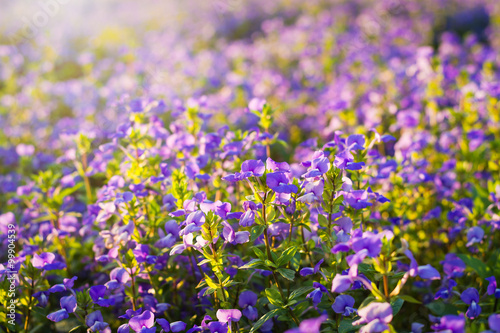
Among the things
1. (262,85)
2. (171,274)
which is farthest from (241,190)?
(262,85)

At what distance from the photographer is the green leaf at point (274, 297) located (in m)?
1.78

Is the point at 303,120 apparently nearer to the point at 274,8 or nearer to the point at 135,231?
the point at 135,231

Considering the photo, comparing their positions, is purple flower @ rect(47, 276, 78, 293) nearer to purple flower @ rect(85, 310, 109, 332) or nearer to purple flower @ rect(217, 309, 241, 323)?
purple flower @ rect(85, 310, 109, 332)

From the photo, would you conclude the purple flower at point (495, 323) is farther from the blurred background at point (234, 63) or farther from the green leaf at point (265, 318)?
the blurred background at point (234, 63)

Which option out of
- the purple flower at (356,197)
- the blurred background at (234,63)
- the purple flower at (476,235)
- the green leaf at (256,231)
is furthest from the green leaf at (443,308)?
the blurred background at (234,63)

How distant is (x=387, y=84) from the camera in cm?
515

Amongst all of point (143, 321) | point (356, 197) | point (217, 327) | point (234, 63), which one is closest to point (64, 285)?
point (143, 321)

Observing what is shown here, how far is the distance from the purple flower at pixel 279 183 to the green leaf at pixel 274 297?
516 mm

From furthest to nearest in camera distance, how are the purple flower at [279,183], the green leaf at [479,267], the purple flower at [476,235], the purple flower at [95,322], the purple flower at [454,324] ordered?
the purple flower at [476,235] → the green leaf at [479,267] → the purple flower at [95,322] → the purple flower at [279,183] → the purple flower at [454,324]

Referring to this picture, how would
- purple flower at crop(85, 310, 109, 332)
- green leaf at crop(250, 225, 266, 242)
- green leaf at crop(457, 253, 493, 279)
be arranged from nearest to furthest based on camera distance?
green leaf at crop(250, 225, 266, 242)
purple flower at crop(85, 310, 109, 332)
green leaf at crop(457, 253, 493, 279)

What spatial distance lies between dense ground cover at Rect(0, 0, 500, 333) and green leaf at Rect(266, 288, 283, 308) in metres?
0.01

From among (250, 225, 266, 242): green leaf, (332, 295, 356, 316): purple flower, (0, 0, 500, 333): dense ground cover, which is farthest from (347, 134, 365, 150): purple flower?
(332, 295, 356, 316): purple flower

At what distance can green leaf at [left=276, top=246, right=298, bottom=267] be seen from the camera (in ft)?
5.80

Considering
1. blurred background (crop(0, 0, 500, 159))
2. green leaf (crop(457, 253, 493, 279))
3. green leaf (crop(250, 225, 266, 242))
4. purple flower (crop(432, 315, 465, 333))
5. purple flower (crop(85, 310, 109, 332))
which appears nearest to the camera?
purple flower (crop(432, 315, 465, 333))
